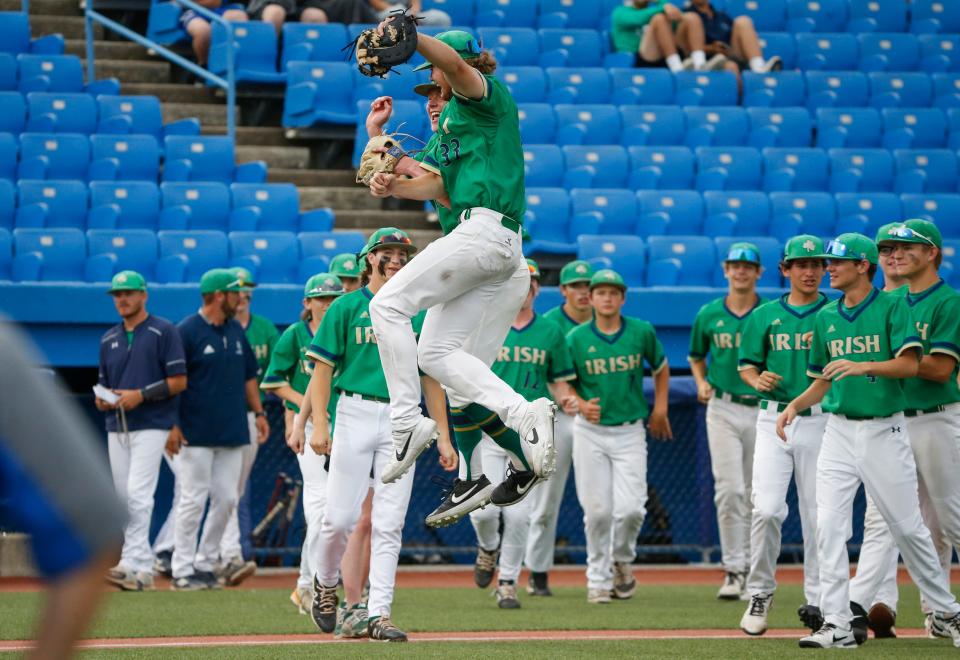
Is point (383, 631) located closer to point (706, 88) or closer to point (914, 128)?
point (706, 88)

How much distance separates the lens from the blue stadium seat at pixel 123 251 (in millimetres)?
12555

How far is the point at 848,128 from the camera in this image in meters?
16.8

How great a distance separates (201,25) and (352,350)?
929cm

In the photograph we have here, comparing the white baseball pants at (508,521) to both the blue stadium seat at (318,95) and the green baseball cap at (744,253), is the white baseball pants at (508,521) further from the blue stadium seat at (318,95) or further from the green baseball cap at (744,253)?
the blue stadium seat at (318,95)

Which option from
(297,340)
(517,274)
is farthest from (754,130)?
(517,274)

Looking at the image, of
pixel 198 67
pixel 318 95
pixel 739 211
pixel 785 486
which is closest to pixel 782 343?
pixel 785 486

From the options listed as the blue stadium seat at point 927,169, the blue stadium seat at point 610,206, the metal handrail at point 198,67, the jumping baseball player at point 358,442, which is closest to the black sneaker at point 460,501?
the jumping baseball player at point 358,442

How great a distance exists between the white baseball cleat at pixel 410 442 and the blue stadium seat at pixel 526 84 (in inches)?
431

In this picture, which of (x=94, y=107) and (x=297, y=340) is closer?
(x=297, y=340)

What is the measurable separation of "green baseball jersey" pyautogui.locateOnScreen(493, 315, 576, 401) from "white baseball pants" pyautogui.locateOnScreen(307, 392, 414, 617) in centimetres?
217

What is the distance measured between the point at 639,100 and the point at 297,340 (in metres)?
8.13

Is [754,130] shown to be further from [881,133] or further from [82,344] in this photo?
[82,344]

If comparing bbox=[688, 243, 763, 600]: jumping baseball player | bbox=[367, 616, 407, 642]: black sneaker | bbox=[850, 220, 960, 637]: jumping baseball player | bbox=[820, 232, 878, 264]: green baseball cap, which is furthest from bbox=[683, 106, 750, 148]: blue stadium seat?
bbox=[367, 616, 407, 642]: black sneaker

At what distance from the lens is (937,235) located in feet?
25.1
